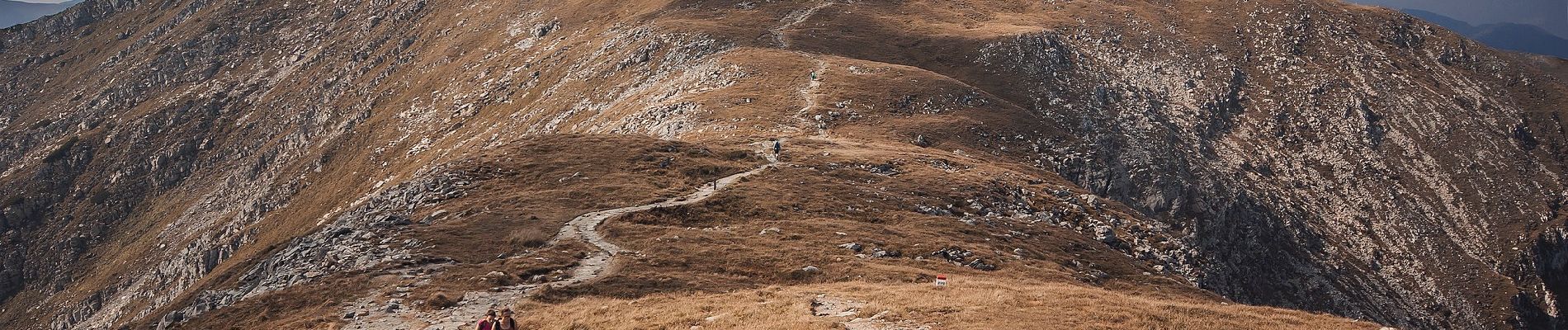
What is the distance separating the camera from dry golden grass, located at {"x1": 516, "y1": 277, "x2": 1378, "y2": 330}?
24.3 meters

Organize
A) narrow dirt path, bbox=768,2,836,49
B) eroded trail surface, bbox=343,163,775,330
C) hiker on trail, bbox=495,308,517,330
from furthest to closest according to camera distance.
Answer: narrow dirt path, bbox=768,2,836,49 → eroded trail surface, bbox=343,163,775,330 → hiker on trail, bbox=495,308,517,330

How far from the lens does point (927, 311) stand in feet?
82.0

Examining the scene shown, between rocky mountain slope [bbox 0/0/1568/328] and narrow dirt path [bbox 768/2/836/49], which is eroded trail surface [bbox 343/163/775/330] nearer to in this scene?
rocky mountain slope [bbox 0/0/1568/328]

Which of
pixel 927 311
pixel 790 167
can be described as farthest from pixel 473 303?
pixel 790 167

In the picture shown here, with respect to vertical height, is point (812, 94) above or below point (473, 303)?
below

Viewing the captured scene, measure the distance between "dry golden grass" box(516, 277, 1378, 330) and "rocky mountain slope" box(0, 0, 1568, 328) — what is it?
0.61 feet

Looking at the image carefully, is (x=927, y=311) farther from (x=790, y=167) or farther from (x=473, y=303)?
(x=790, y=167)

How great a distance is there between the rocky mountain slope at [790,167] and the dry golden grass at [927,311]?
186 millimetres

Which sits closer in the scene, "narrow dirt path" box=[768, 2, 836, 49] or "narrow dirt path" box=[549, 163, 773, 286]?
"narrow dirt path" box=[549, 163, 773, 286]

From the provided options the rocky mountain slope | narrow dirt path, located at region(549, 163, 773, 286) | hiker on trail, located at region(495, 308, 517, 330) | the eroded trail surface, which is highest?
hiker on trail, located at region(495, 308, 517, 330)

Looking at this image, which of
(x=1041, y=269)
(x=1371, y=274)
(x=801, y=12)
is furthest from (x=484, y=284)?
(x=801, y=12)

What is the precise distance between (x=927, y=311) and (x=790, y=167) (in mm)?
25966

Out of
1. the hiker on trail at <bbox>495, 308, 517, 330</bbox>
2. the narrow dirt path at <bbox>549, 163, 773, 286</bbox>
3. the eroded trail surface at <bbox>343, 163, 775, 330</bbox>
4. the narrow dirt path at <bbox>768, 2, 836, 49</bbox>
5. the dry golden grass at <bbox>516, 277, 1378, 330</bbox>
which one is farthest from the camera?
the narrow dirt path at <bbox>768, 2, 836, 49</bbox>

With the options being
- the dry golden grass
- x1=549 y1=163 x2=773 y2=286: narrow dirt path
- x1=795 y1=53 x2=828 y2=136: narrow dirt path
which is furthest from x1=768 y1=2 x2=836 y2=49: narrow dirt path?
the dry golden grass
